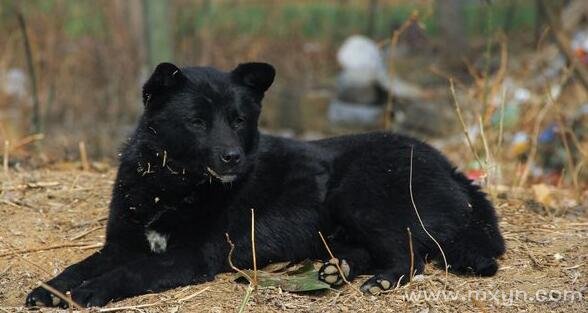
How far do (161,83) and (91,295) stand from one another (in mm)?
1046

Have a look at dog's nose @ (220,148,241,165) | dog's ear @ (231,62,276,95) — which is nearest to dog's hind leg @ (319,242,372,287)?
dog's nose @ (220,148,241,165)

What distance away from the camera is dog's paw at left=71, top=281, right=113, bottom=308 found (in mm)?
3666

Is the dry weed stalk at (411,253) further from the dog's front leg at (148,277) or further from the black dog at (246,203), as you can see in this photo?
the dog's front leg at (148,277)

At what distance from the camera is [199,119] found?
4.05m

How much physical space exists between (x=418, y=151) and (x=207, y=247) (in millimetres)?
1268

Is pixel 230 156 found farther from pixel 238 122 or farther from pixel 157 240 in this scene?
pixel 157 240

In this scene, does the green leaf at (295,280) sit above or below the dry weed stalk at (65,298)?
below

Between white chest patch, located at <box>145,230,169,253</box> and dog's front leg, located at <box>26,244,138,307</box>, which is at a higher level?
white chest patch, located at <box>145,230,169,253</box>

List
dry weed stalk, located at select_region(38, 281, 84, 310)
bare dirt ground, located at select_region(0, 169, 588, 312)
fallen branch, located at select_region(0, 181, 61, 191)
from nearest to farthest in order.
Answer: dry weed stalk, located at select_region(38, 281, 84, 310), bare dirt ground, located at select_region(0, 169, 588, 312), fallen branch, located at select_region(0, 181, 61, 191)

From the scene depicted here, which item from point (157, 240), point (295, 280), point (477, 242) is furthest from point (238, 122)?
point (477, 242)

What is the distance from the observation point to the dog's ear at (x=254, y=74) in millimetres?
4234

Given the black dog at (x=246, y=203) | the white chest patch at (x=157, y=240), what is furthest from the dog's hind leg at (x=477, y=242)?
the white chest patch at (x=157, y=240)

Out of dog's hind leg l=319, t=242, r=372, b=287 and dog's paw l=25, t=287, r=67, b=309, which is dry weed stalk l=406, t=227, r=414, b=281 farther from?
dog's paw l=25, t=287, r=67, b=309

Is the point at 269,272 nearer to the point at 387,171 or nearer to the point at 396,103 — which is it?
the point at 387,171
